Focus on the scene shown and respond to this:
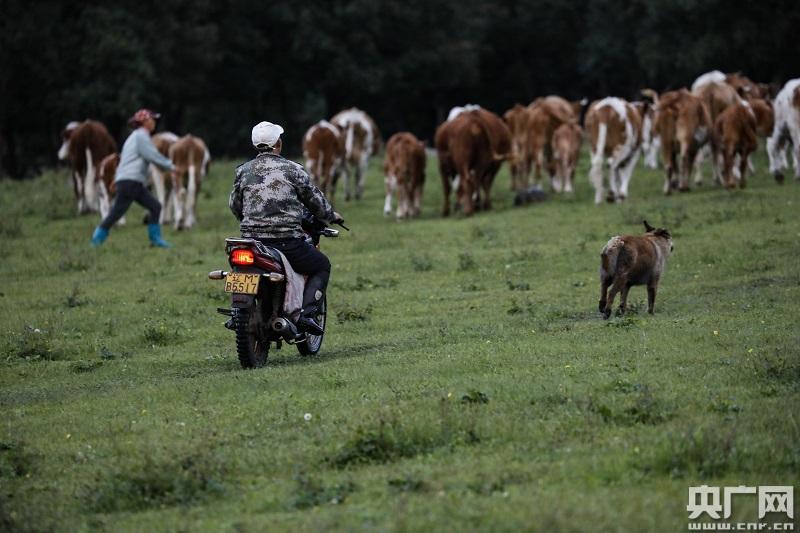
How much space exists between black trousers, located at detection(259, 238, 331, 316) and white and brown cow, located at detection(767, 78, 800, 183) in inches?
647

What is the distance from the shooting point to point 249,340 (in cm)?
1155

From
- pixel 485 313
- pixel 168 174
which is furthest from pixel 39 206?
pixel 485 313

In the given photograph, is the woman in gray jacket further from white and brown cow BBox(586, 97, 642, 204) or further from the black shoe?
the black shoe

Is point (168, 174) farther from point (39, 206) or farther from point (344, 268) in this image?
point (344, 268)

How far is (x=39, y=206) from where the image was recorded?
29.9 m

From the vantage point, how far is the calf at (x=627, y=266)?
13375 millimetres

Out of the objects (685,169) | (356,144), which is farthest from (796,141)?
(356,144)

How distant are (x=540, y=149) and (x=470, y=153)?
13.8ft

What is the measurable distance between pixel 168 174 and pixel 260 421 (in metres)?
17.1

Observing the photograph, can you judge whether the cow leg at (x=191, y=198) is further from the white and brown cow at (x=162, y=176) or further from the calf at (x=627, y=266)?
the calf at (x=627, y=266)

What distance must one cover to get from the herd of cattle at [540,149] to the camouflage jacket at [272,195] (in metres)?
12.9

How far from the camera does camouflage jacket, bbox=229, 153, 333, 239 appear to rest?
11891 millimetres

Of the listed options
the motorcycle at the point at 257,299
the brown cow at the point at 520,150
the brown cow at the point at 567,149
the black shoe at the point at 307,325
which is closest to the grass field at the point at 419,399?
the motorcycle at the point at 257,299
